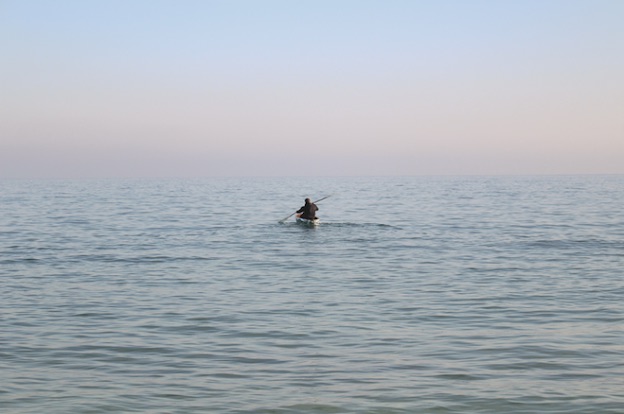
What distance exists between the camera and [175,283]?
21.3m

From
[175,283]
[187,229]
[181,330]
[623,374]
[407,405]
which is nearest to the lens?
[407,405]

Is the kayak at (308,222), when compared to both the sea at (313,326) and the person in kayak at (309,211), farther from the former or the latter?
the sea at (313,326)

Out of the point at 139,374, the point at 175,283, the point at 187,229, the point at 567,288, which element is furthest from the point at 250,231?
the point at 139,374

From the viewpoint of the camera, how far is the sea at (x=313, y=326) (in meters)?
11.0

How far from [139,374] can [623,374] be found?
276 inches

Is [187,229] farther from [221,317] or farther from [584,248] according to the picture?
[221,317]

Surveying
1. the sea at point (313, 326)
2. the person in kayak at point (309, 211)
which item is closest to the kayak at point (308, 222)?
the person in kayak at point (309, 211)

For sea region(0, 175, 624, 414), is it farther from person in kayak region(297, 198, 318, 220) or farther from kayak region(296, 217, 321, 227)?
kayak region(296, 217, 321, 227)

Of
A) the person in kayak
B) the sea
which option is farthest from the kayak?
the sea

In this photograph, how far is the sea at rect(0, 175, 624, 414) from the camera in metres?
11.0

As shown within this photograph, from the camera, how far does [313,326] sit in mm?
15430

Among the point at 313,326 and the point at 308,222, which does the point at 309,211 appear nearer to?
the point at 308,222

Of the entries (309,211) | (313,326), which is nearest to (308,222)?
(309,211)

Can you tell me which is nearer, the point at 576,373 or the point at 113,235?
the point at 576,373
